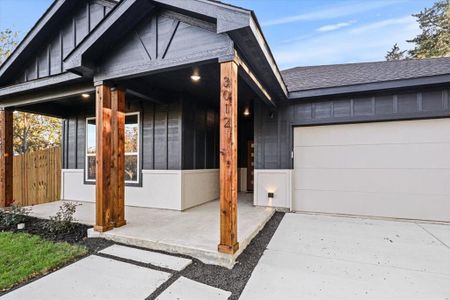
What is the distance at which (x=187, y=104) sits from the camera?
5.77 metres

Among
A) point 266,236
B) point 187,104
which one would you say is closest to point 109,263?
point 266,236

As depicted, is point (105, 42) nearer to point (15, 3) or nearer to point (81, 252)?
point (81, 252)

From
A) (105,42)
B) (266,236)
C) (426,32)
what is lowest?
(266,236)

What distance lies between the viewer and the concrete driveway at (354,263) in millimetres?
2260

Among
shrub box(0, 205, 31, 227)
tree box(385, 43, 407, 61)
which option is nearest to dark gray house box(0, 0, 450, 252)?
shrub box(0, 205, 31, 227)

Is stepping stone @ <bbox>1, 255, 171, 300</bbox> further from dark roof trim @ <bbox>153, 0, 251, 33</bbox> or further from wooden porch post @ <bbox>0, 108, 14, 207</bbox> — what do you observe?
wooden porch post @ <bbox>0, 108, 14, 207</bbox>

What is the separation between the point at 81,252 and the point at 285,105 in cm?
487

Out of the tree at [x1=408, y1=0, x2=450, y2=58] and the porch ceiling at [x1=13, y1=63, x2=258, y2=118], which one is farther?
the tree at [x1=408, y1=0, x2=450, y2=58]

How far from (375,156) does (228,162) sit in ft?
12.5

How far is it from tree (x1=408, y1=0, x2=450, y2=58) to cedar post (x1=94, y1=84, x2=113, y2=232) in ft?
64.5

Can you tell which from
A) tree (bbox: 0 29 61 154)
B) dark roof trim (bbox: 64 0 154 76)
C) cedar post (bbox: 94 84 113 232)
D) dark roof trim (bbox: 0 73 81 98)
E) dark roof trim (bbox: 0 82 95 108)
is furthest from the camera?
tree (bbox: 0 29 61 154)

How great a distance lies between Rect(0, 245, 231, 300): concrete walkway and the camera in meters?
2.19

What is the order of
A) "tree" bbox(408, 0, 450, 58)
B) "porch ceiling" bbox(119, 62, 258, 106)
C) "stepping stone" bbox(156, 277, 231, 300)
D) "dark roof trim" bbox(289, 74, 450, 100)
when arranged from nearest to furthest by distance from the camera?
1. "stepping stone" bbox(156, 277, 231, 300)
2. "porch ceiling" bbox(119, 62, 258, 106)
3. "dark roof trim" bbox(289, 74, 450, 100)
4. "tree" bbox(408, 0, 450, 58)

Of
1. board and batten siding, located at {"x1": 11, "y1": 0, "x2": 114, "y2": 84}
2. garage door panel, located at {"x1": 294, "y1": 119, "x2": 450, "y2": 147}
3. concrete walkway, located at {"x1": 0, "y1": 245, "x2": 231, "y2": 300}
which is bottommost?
concrete walkway, located at {"x1": 0, "y1": 245, "x2": 231, "y2": 300}
